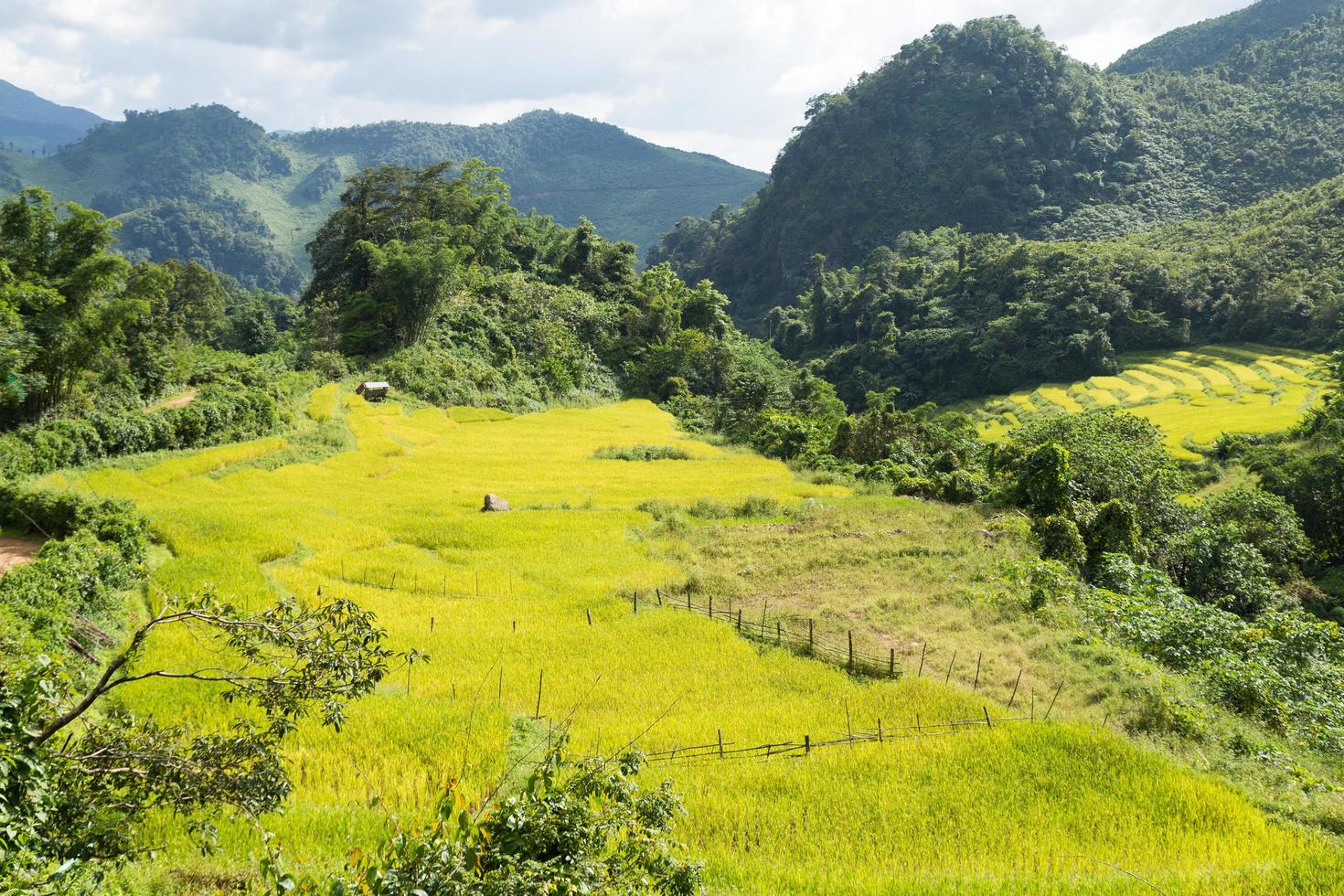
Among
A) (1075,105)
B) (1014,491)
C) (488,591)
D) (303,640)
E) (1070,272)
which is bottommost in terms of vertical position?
(488,591)

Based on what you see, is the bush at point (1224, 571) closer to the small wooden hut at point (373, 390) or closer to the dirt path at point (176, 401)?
the dirt path at point (176, 401)

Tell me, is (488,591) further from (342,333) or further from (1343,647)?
(342,333)

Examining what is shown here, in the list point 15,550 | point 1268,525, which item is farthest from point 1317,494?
point 15,550

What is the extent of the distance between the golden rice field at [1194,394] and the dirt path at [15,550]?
41691 mm

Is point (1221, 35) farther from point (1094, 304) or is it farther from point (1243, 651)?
point (1243, 651)

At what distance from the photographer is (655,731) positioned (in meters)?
9.67

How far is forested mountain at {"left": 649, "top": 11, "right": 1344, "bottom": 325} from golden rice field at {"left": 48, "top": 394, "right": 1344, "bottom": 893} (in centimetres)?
8827

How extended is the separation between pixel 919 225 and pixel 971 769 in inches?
3835

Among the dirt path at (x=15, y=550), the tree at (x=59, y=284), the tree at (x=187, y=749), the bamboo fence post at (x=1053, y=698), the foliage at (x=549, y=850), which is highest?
the tree at (x=59, y=284)

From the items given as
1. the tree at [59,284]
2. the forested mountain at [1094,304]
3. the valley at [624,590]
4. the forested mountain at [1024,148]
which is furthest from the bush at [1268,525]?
the forested mountain at [1024,148]

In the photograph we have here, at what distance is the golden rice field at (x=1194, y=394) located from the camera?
38.9 m

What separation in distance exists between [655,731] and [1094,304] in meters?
60.0

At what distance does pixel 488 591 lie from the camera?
600 inches

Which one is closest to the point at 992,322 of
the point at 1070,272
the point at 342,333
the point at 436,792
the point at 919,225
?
the point at 1070,272
